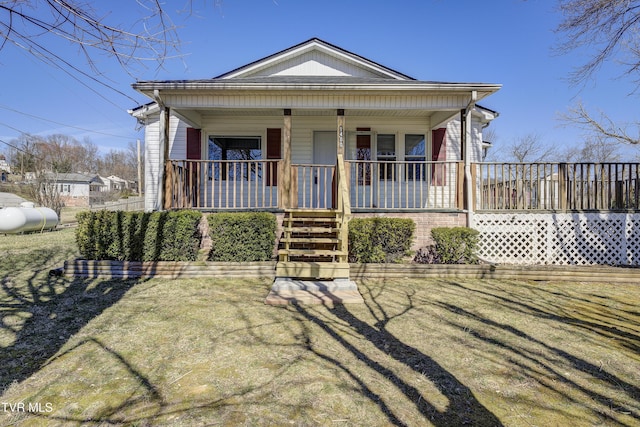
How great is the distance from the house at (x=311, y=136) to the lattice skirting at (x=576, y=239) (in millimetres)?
1425

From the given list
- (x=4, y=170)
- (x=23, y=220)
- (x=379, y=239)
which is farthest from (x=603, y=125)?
(x=4, y=170)

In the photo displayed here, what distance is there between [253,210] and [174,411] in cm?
537

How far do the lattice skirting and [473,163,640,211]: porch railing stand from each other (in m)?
0.23

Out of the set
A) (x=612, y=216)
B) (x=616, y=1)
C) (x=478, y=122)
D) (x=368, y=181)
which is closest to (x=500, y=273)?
(x=612, y=216)

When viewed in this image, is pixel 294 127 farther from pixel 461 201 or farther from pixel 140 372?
pixel 140 372

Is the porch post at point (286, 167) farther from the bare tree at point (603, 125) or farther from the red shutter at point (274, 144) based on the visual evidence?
the bare tree at point (603, 125)

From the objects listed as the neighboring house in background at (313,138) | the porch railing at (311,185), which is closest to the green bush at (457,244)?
the neighboring house in background at (313,138)

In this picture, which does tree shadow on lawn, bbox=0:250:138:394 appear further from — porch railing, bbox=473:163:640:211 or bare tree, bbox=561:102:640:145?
bare tree, bbox=561:102:640:145

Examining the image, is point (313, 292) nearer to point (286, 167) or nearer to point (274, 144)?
point (286, 167)

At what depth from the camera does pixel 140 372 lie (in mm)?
2775

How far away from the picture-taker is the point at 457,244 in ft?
21.7

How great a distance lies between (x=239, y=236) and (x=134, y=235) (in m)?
1.91

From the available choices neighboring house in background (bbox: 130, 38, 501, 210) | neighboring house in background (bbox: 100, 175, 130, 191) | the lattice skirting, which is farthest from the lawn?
neighboring house in background (bbox: 100, 175, 130, 191)

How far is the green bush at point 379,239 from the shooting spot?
647 centimetres
